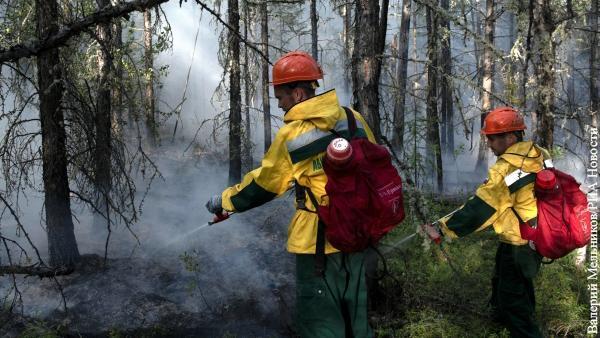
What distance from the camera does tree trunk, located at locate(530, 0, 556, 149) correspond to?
5.40 m

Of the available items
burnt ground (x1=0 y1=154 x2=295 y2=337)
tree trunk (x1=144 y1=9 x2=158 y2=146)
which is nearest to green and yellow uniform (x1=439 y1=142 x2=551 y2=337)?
burnt ground (x1=0 y1=154 x2=295 y2=337)

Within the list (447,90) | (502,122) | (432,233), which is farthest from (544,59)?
(447,90)

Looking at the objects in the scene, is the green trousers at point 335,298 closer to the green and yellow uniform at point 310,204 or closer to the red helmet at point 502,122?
the green and yellow uniform at point 310,204

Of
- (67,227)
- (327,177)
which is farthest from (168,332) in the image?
(327,177)

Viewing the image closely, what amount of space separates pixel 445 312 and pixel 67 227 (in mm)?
5722

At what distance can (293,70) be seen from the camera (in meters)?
3.17

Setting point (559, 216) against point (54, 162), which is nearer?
point (559, 216)

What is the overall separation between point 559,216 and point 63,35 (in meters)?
4.35

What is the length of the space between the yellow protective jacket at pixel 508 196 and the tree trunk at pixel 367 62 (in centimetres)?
143

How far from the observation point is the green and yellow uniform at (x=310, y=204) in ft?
9.83

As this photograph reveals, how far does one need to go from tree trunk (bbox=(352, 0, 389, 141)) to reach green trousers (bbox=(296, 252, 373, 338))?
8.03 feet

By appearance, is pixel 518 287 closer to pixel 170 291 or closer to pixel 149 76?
pixel 170 291

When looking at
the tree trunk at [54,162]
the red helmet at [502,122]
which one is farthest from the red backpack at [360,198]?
the tree trunk at [54,162]

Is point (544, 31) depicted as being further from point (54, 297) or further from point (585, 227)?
point (54, 297)
